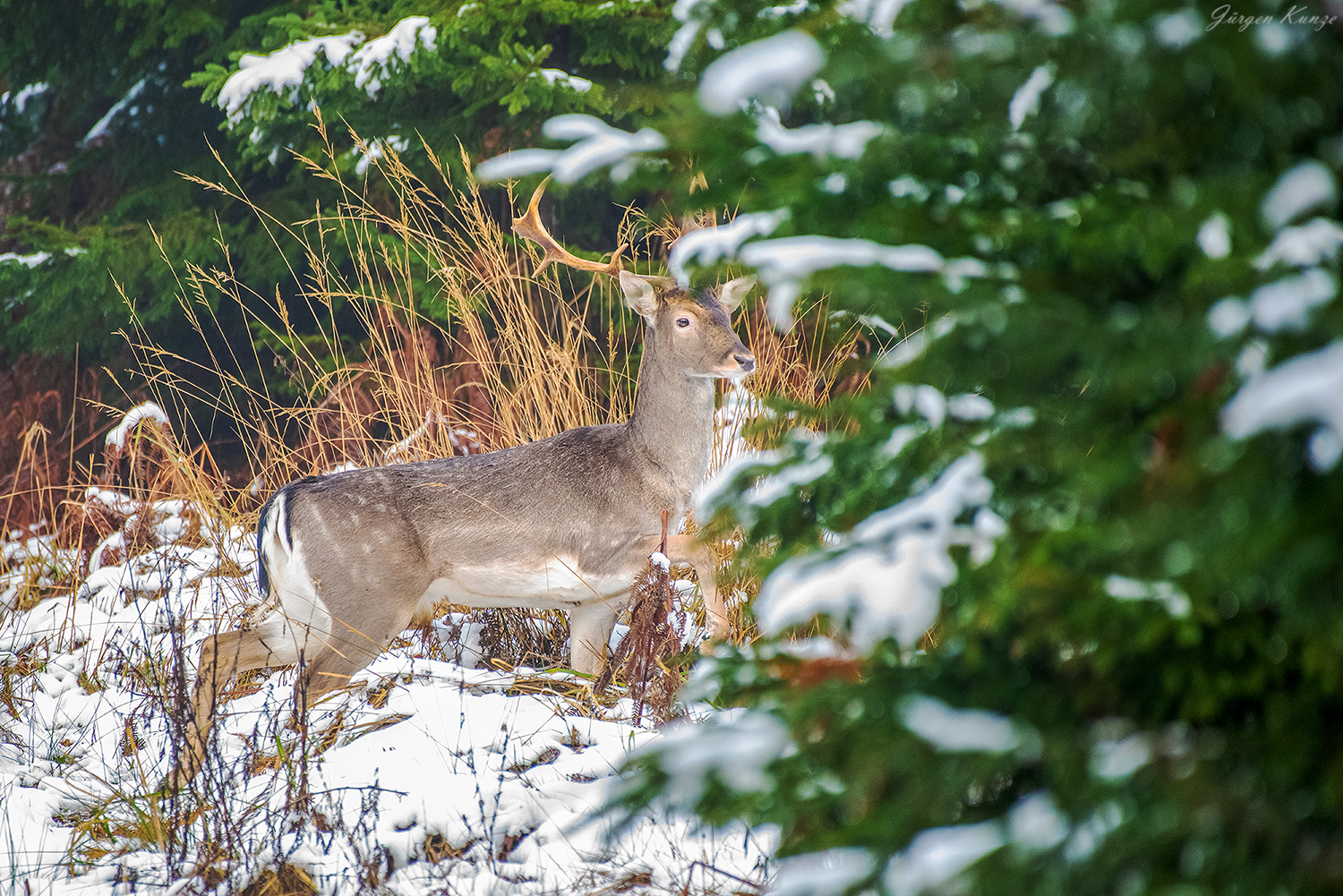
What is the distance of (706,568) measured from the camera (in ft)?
11.9

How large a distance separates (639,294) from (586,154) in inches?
102

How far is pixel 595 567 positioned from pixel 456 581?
46 cm

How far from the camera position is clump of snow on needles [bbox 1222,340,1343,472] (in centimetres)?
86

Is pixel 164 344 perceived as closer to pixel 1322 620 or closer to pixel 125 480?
pixel 125 480

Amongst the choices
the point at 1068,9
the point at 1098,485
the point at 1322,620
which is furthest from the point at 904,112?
the point at 1322,620

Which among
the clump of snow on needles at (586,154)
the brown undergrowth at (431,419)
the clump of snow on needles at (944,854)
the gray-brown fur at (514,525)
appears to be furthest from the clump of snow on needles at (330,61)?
the clump of snow on needles at (944,854)

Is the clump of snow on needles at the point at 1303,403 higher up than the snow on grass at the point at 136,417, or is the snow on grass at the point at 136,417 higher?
the clump of snow on needles at the point at 1303,403

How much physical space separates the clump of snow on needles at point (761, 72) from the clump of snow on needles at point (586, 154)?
0.23 meters

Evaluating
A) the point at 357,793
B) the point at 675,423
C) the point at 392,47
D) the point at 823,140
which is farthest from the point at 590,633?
the point at 392,47

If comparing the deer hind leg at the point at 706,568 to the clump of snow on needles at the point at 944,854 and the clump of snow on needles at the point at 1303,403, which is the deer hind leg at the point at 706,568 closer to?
the clump of snow on needles at the point at 944,854

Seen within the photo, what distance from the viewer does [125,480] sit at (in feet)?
27.4

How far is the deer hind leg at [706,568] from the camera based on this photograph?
3.50 meters

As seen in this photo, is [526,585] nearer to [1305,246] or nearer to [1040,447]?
[1040,447]

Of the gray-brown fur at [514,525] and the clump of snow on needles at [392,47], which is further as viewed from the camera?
the clump of snow on needles at [392,47]
